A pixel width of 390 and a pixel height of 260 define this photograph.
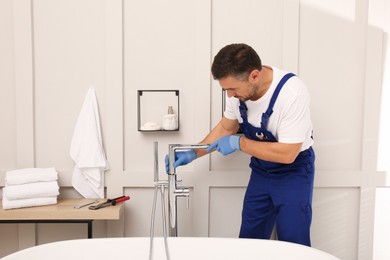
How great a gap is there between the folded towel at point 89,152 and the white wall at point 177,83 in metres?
0.05

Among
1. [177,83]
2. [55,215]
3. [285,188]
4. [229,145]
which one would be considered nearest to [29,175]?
[55,215]

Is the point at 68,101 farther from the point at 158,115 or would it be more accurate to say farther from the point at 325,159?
the point at 325,159

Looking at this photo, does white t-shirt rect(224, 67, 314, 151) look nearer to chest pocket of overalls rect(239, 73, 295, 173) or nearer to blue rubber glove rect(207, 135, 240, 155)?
chest pocket of overalls rect(239, 73, 295, 173)

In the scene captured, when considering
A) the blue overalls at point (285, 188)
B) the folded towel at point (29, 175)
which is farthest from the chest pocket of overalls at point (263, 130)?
the folded towel at point (29, 175)

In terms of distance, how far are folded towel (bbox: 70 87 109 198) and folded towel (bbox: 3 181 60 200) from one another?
0.17m

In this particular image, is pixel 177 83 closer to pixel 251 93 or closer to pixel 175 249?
pixel 251 93

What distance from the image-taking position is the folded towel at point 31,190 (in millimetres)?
1801

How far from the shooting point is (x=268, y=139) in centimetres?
167

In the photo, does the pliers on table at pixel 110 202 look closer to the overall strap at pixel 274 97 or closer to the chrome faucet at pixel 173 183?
the chrome faucet at pixel 173 183

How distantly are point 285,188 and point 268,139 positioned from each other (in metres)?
0.24

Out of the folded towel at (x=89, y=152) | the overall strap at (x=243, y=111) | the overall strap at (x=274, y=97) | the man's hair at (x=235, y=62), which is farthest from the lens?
the folded towel at (x=89, y=152)

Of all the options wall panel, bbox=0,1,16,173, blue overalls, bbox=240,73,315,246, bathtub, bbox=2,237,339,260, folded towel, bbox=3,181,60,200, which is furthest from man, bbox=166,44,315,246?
wall panel, bbox=0,1,16,173

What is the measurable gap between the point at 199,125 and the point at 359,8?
3.64 ft

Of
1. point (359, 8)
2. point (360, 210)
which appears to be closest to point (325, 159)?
point (360, 210)
